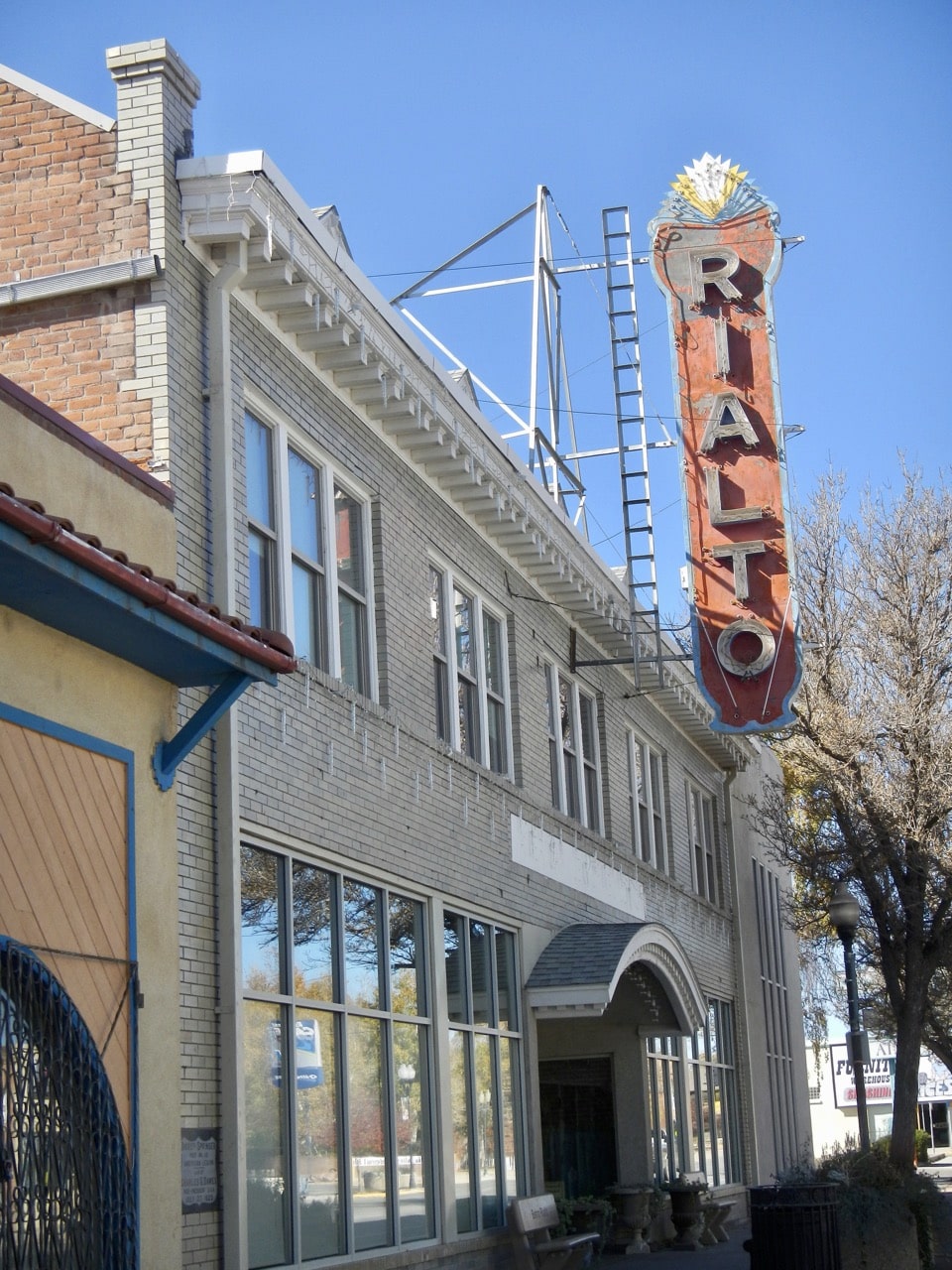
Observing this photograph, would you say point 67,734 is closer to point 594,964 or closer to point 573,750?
point 594,964

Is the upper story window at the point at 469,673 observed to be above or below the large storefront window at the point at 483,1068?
above

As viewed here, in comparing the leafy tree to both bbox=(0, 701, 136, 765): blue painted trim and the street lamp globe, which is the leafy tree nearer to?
the street lamp globe

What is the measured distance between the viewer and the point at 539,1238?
16531mm

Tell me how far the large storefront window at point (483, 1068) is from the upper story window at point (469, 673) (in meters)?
1.90

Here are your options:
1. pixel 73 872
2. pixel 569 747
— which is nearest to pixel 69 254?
pixel 73 872

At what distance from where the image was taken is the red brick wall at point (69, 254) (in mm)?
11750

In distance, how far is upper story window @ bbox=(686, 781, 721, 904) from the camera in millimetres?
27641

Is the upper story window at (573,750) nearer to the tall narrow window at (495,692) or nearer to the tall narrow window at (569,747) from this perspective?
the tall narrow window at (569,747)

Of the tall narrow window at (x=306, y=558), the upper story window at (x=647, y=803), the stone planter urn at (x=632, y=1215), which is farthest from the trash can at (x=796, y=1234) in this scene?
the upper story window at (x=647, y=803)

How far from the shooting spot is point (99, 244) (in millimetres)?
12078

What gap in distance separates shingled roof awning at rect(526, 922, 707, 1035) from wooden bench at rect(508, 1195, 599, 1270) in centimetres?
198

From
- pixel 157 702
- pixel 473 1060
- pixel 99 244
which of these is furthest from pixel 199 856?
pixel 473 1060

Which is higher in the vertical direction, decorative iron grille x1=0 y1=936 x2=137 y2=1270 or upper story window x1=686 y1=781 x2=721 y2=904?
upper story window x1=686 y1=781 x2=721 y2=904

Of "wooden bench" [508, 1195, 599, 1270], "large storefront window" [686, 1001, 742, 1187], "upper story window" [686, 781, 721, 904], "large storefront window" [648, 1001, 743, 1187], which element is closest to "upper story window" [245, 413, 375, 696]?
"wooden bench" [508, 1195, 599, 1270]
